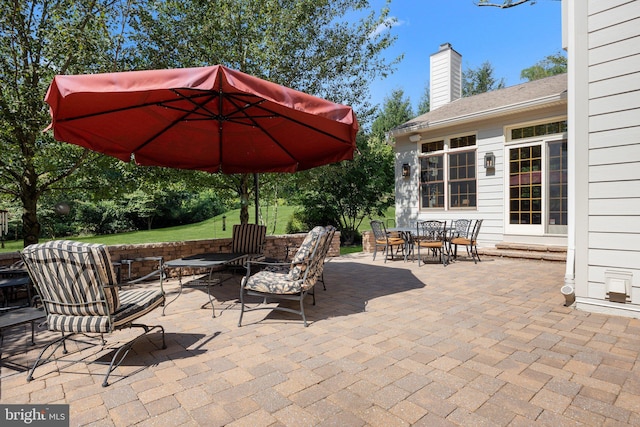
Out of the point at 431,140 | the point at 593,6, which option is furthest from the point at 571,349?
the point at 431,140

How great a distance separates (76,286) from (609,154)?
5325mm

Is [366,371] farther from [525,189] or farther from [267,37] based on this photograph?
[525,189]

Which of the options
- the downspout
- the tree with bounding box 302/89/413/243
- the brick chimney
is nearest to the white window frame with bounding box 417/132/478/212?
the tree with bounding box 302/89/413/243

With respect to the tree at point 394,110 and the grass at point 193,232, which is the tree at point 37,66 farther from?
the tree at point 394,110

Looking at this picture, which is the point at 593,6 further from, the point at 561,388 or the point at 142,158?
the point at 142,158

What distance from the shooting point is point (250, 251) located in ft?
19.8

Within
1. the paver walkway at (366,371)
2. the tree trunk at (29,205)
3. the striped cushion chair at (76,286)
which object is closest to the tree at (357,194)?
the tree trunk at (29,205)

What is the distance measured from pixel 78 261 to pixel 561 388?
3474 millimetres

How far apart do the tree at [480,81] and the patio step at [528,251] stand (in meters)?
21.0

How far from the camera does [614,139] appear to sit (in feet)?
11.9

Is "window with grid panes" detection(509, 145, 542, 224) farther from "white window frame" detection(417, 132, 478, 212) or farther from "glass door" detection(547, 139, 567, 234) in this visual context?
"white window frame" detection(417, 132, 478, 212)

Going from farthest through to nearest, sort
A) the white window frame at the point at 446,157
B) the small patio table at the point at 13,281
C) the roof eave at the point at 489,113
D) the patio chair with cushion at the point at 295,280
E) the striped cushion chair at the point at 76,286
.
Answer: the white window frame at the point at 446,157, the roof eave at the point at 489,113, the small patio table at the point at 13,281, the patio chair with cushion at the point at 295,280, the striped cushion chair at the point at 76,286

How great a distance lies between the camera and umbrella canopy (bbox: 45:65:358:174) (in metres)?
2.70

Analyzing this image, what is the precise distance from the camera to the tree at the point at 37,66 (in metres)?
4.76
